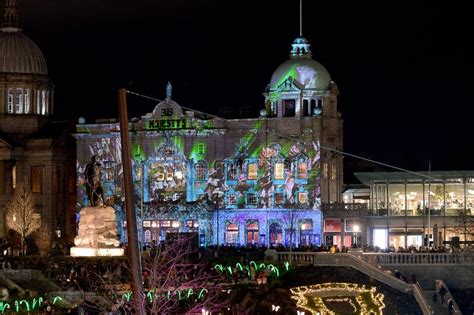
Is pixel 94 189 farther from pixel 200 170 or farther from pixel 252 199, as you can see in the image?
pixel 200 170

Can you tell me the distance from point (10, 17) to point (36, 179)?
48.4ft

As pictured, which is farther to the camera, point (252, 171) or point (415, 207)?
point (252, 171)

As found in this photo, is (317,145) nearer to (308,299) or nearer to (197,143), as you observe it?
(197,143)

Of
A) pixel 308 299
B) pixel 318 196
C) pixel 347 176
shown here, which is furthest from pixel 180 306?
pixel 347 176

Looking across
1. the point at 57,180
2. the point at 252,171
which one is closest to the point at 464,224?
the point at 252,171

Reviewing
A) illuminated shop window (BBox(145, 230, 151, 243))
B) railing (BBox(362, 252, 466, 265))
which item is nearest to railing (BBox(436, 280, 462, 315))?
railing (BBox(362, 252, 466, 265))

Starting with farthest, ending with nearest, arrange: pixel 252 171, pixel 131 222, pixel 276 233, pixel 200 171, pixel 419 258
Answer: pixel 200 171
pixel 252 171
pixel 276 233
pixel 419 258
pixel 131 222

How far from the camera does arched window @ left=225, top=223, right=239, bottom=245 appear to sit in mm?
119125

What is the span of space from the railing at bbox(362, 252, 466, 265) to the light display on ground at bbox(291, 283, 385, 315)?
29.5ft

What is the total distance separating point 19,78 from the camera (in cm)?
12838

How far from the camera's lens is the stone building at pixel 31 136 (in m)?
127

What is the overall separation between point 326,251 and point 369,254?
3349mm

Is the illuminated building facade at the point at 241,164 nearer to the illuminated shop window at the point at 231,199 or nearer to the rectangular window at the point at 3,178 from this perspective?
the illuminated shop window at the point at 231,199

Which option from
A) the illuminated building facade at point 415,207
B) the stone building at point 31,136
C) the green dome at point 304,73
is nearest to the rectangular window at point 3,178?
the stone building at point 31,136
